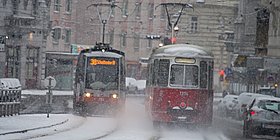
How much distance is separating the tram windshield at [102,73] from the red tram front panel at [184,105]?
7485mm

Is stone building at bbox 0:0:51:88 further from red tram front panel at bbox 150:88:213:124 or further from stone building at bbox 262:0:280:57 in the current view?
red tram front panel at bbox 150:88:213:124

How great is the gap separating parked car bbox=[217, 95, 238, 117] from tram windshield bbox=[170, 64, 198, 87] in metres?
15.0

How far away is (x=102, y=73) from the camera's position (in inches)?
1316

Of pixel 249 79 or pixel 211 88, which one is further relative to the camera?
pixel 249 79

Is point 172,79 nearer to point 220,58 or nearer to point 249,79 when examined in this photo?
point 249,79

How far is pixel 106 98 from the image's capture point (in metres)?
32.9

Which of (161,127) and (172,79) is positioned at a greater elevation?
(172,79)

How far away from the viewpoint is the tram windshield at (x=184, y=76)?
2603 centimetres

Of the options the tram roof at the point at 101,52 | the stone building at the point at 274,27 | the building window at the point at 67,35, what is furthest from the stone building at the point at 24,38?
the tram roof at the point at 101,52

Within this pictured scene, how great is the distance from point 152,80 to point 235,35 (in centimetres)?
3280

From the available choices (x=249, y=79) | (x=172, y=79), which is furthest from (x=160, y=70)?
(x=249, y=79)

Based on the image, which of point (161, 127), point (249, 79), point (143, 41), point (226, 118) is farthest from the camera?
point (143, 41)

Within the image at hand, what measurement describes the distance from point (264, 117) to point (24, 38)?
4043cm

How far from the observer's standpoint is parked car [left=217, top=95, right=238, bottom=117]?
1621 inches
